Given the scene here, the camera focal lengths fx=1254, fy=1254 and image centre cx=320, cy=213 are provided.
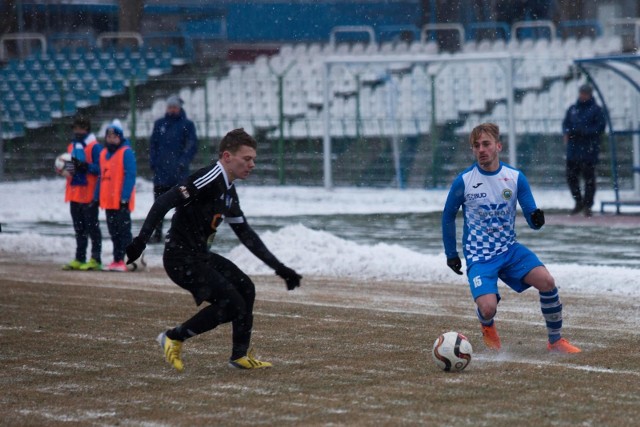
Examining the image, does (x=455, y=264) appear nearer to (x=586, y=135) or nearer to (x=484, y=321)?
(x=484, y=321)

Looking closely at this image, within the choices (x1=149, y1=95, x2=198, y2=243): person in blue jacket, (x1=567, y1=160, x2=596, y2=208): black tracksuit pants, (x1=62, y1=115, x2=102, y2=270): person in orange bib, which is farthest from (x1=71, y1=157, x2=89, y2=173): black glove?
(x1=567, y1=160, x2=596, y2=208): black tracksuit pants

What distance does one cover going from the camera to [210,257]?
7945mm

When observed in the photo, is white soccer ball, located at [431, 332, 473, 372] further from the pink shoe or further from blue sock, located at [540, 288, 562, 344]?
the pink shoe

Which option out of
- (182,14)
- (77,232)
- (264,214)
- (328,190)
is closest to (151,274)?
(77,232)

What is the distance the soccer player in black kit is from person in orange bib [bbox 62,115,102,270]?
694 cm

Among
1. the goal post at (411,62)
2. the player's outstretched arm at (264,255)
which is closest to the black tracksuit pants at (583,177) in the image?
the goal post at (411,62)

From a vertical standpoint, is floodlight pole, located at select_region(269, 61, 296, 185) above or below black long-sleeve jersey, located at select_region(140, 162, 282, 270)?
below

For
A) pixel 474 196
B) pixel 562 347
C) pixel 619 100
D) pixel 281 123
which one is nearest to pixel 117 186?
pixel 474 196

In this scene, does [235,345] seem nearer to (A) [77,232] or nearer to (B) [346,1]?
(A) [77,232]

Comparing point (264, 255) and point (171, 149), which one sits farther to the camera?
point (171, 149)

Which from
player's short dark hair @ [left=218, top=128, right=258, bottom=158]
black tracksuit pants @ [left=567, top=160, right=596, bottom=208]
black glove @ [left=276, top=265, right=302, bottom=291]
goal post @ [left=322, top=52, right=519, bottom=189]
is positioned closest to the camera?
black glove @ [left=276, top=265, right=302, bottom=291]

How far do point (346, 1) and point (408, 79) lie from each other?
1733 centimetres

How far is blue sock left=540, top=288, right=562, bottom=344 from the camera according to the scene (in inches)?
332

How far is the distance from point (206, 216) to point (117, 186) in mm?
6869
